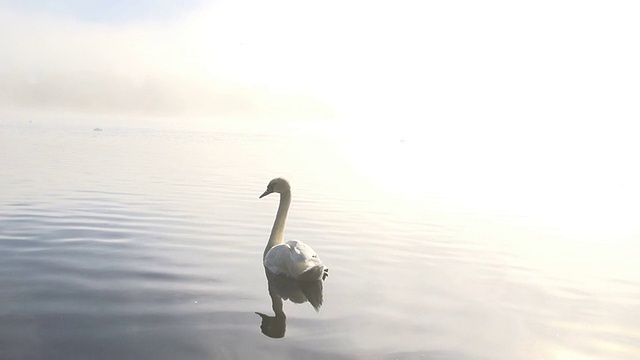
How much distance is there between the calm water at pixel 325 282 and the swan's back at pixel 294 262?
46 centimetres

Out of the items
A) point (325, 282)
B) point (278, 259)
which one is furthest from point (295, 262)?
point (325, 282)

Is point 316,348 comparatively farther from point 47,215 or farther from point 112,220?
point 47,215

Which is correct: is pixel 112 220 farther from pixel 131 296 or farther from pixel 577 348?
pixel 577 348

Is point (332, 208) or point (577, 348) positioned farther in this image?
point (332, 208)

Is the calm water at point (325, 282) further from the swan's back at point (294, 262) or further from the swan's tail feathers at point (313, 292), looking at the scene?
the swan's back at point (294, 262)

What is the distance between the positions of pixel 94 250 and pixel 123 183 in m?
16.7

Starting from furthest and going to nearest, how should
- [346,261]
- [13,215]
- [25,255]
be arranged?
[13,215], [346,261], [25,255]

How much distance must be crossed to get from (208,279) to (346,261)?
4.33 m

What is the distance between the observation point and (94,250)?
16.9m

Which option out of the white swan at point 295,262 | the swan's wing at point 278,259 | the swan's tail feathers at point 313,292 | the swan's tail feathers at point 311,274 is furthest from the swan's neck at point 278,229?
the swan's tail feathers at point 311,274

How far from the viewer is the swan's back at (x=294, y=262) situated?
1451cm

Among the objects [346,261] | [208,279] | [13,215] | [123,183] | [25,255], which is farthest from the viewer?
[123,183]

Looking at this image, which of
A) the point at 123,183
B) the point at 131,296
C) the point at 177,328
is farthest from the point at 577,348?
the point at 123,183

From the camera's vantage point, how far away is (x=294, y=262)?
1466 centimetres
